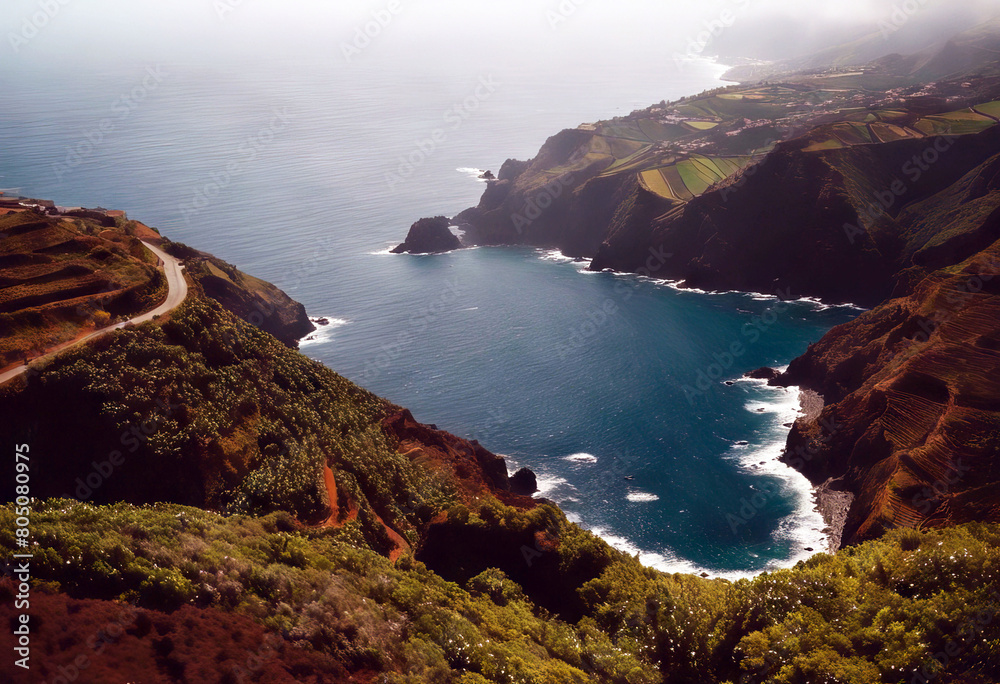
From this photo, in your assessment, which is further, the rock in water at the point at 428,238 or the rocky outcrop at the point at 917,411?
the rock in water at the point at 428,238

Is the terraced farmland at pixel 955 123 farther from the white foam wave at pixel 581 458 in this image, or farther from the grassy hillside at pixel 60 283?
the grassy hillside at pixel 60 283

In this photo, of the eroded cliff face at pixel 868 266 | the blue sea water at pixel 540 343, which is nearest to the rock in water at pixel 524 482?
the blue sea water at pixel 540 343

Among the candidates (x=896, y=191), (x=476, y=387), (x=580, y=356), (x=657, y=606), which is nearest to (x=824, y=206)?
(x=896, y=191)

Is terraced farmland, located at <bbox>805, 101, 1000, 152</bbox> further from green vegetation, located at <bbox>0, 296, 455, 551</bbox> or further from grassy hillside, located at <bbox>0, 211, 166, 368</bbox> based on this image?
grassy hillside, located at <bbox>0, 211, 166, 368</bbox>

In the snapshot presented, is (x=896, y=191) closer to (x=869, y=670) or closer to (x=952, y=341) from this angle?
(x=952, y=341)

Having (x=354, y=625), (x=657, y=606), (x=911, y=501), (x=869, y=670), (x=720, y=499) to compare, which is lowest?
(x=720, y=499)

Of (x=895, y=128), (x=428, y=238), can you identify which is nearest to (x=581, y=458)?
(x=428, y=238)

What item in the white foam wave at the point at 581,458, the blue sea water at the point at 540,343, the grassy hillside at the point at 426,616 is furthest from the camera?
the white foam wave at the point at 581,458
